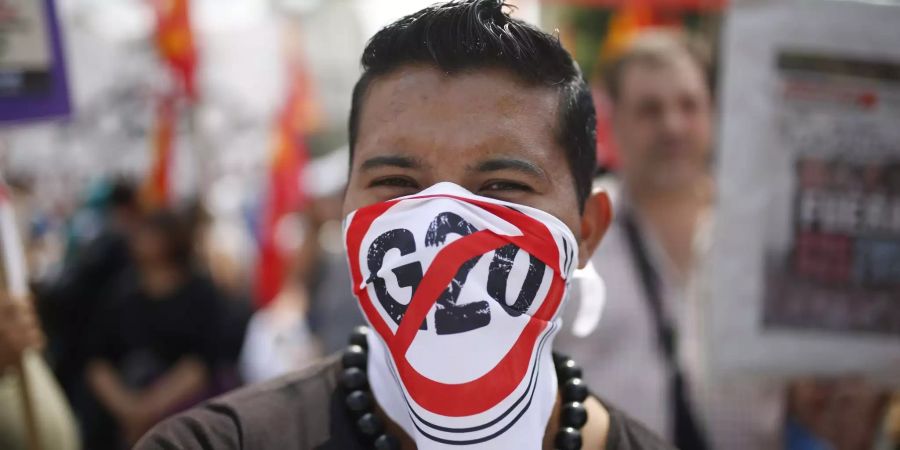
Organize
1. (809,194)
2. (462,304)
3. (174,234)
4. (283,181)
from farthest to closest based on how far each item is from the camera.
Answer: (283,181), (174,234), (809,194), (462,304)

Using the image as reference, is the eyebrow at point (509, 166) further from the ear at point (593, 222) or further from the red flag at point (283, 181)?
the red flag at point (283, 181)

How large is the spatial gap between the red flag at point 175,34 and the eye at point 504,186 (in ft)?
17.3

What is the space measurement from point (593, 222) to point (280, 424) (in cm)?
73

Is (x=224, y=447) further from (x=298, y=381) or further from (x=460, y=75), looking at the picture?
(x=460, y=75)

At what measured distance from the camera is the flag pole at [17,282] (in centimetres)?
222

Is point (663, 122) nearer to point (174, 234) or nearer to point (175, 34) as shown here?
point (174, 234)

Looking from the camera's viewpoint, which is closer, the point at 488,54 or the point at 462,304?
the point at 462,304

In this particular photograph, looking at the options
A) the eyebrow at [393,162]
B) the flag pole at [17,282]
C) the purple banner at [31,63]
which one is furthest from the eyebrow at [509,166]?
the purple banner at [31,63]

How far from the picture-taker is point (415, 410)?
1.43 metres

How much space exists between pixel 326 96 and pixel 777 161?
773 centimetres

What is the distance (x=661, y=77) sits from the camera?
317 cm

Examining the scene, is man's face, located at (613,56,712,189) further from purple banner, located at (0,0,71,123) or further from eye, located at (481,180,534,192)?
purple banner, located at (0,0,71,123)

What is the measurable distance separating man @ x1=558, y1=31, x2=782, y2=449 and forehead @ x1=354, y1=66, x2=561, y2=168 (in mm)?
1130

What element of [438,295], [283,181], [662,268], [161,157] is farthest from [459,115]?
[283,181]
